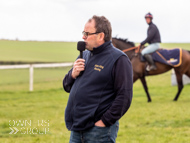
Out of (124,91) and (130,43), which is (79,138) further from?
(130,43)

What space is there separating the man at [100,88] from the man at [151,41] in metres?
9.57

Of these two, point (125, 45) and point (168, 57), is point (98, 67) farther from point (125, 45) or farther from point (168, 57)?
point (168, 57)

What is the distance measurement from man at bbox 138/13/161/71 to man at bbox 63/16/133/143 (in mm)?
9570

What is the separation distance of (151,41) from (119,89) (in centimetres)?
998

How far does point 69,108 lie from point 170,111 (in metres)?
7.46

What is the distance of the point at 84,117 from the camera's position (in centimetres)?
362

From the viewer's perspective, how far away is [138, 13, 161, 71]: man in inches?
514

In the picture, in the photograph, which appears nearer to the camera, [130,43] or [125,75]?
[125,75]

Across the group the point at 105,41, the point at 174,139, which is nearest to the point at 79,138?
the point at 105,41

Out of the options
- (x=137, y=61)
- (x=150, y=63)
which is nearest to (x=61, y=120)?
(x=137, y=61)

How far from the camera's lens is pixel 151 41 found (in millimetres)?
13320


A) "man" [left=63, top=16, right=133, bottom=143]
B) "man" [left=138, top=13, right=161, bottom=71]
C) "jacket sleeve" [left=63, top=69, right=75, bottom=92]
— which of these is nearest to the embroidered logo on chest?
"man" [left=63, top=16, right=133, bottom=143]

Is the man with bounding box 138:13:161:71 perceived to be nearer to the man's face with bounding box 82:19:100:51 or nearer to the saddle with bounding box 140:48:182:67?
the saddle with bounding box 140:48:182:67

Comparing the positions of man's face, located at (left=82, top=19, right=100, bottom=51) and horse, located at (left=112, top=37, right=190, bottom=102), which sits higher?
man's face, located at (left=82, top=19, right=100, bottom=51)
